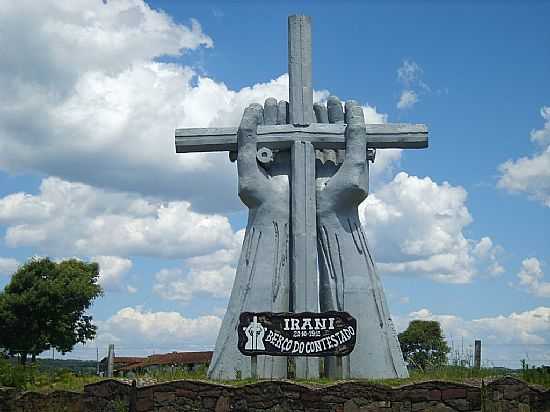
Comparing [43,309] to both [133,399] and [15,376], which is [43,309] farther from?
[133,399]

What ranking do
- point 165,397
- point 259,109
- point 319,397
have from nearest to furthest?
point 319,397
point 165,397
point 259,109

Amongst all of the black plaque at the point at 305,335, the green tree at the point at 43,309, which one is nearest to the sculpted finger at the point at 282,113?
the black plaque at the point at 305,335

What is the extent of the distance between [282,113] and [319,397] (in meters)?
7.97

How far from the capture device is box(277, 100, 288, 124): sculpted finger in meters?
16.3

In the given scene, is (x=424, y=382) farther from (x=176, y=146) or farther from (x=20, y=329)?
(x=20, y=329)

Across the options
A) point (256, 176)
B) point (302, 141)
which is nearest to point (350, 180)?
point (302, 141)

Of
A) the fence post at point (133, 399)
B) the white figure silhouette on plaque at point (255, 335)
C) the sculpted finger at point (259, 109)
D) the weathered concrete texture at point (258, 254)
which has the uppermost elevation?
the sculpted finger at point (259, 109)

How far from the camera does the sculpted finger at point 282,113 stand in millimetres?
16344

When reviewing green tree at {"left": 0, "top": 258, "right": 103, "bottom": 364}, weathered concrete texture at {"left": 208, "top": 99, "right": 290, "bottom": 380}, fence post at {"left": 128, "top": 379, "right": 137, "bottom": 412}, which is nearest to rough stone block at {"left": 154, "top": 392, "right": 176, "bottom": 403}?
fence post at {"left": 128, "top": 379, "right": 137, "bottom": 412}

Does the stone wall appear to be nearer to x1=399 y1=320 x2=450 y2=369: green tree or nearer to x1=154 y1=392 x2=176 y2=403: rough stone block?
Answer: x1=154 y1=392 x2=176 y2=403: rough stone block

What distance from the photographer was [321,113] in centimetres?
1662

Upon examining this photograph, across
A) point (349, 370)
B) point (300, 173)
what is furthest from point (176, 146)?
point (349, 370)

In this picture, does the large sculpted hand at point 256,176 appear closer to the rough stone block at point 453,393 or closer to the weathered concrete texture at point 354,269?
the weathered concrete texture at point 354,269

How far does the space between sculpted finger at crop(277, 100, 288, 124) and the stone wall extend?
296 inches
